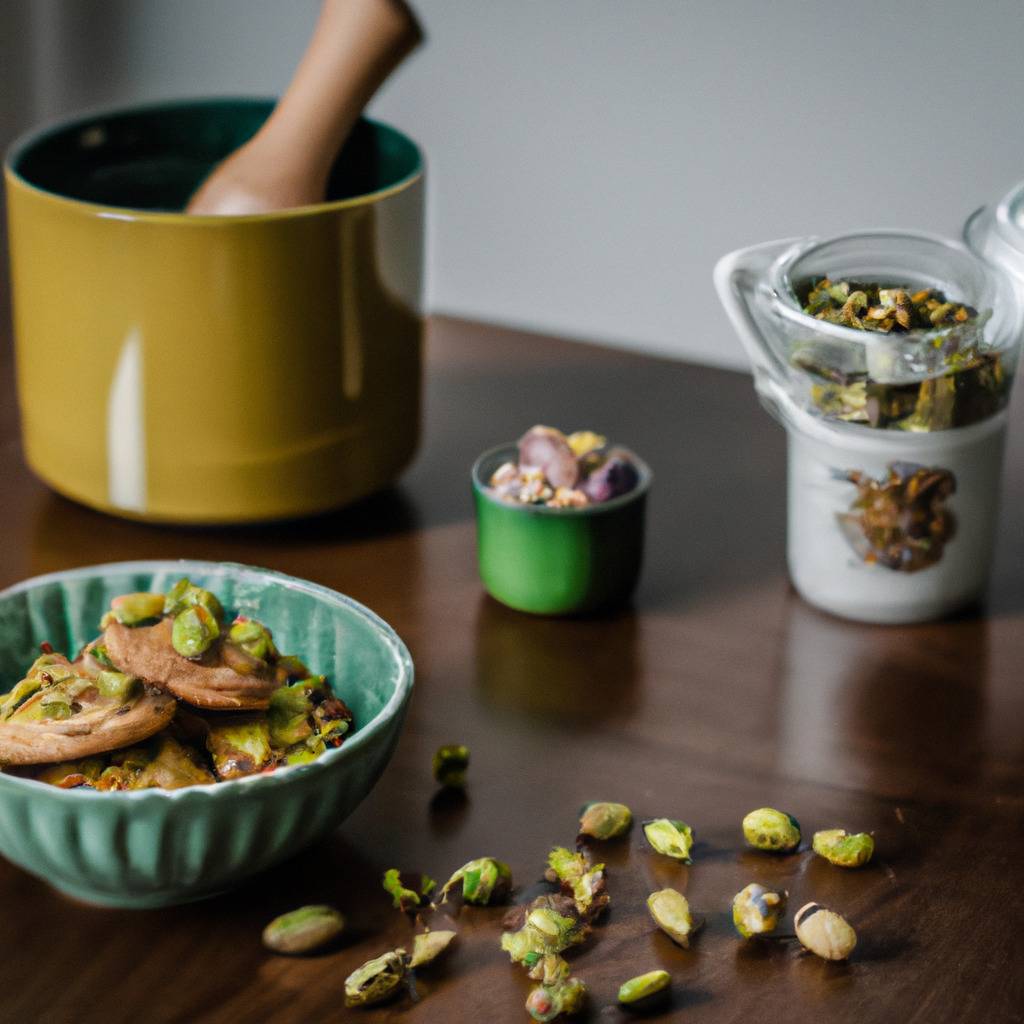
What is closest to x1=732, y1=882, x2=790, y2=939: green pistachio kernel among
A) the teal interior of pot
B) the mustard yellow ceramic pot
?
the mustard yellow ceramic pot

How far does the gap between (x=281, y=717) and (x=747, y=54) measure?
2.70 feet

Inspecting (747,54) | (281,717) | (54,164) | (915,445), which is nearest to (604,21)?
(747,54)

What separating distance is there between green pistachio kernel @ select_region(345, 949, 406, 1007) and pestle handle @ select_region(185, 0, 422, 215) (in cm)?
47

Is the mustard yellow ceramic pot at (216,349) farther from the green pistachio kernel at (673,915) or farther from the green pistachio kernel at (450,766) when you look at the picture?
the green pistachio kernel at (673,915)

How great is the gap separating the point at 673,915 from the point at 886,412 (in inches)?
11.7

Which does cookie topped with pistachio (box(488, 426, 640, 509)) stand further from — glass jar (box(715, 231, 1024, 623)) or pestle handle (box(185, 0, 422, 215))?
pestle handle (box(185, 0, 422, 215))

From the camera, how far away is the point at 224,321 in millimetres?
863

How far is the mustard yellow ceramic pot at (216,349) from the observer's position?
85 centimetres

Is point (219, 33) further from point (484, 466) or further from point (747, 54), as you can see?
point (484, 466)

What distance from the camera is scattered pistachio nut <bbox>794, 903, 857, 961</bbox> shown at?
0.62 meters

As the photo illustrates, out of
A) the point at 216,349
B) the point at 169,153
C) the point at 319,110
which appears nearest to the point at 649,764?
the point at 216,349

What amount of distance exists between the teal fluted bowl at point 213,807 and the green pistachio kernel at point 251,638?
0.13ft

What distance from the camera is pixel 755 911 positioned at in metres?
0.63

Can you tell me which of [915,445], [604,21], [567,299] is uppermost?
[604,21]
